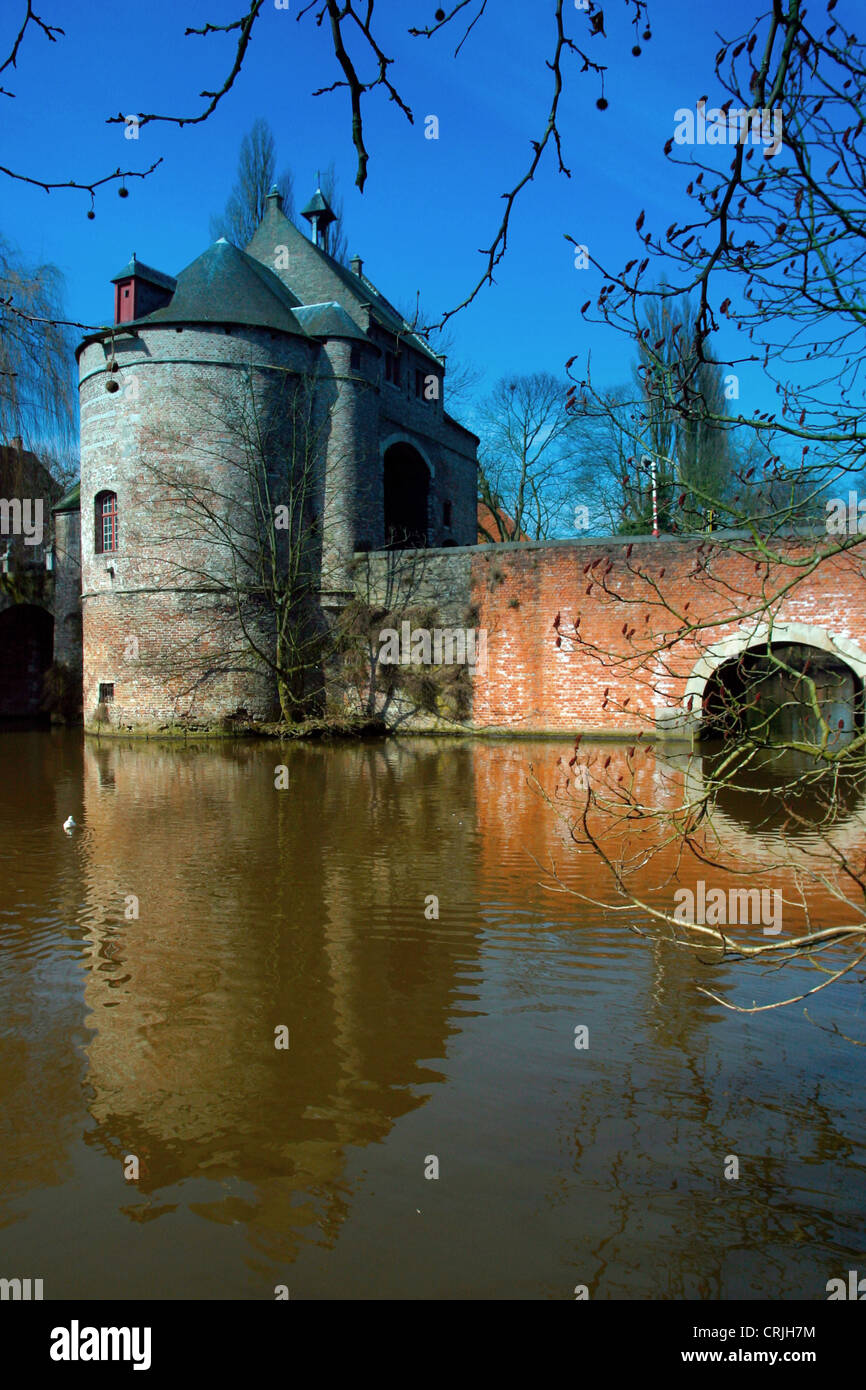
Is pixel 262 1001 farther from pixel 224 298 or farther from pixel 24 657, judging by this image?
pixel 24 657

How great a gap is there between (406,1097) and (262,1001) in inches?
50.1

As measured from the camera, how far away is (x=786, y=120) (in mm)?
2557

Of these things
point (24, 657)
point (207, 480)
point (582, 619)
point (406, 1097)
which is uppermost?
point (207, 480)

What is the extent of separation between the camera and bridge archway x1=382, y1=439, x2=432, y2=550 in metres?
27.0

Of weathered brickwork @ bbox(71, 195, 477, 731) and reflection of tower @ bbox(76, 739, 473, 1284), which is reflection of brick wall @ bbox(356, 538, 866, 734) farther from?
reflection of tower @ bbox(76, 739, 473, 1284)

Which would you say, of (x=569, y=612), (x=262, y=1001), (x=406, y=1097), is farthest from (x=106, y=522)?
(x=406, y=1097)

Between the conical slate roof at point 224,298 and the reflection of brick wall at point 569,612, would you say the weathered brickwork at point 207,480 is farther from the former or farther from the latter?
the reflection of brick wall at point 569,612

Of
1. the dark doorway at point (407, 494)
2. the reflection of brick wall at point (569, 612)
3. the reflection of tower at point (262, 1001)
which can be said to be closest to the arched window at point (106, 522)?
the reflection of brick wall at point (569, 612)

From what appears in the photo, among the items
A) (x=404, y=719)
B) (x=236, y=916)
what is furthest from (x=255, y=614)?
(x=236, y=916)

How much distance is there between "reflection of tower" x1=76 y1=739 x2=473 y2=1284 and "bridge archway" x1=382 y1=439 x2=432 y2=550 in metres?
18.4

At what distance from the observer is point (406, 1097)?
3939 millimetres
